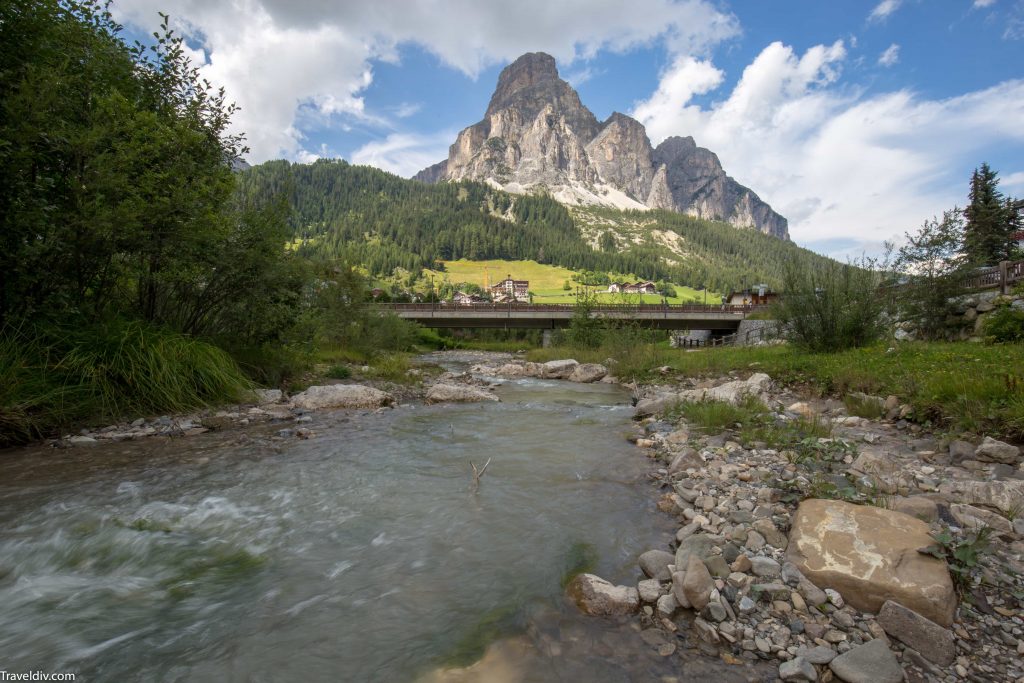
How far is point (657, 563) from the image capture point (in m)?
4.12

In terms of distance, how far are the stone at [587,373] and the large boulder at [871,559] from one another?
2029 centimetres

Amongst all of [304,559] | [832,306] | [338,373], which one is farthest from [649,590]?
[832,306]

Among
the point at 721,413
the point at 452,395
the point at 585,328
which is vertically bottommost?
the point at 452,395

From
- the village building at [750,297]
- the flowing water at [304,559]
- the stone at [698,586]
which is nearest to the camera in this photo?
the flowing water at [304,559]

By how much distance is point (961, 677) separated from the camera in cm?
270

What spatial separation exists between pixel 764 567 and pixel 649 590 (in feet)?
3.30

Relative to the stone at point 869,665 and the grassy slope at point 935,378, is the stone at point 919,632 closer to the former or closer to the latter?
the stone at point 869,665

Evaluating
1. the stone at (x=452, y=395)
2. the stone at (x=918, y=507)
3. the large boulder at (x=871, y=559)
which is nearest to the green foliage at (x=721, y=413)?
the stone at (x=918, y=507)

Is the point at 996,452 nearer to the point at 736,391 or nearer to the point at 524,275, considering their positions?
the point at 736,391

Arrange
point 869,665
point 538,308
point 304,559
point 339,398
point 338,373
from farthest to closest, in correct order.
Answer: point 538,308 → point 338,373 → point 339,398 → point 304,559 → point 869,665

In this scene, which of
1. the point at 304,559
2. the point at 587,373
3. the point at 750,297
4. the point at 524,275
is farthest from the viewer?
the point at 524,275

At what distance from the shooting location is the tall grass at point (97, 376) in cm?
716

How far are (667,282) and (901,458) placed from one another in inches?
7163

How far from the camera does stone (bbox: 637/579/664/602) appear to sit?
368 cm
